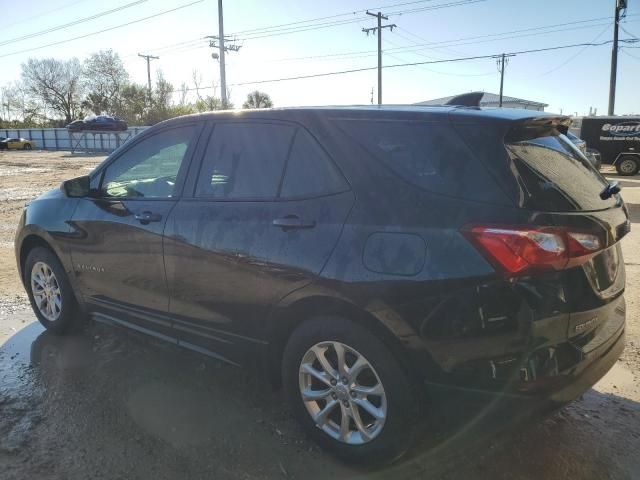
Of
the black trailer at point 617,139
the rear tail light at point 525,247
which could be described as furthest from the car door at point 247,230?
the black trailer at point 617,139

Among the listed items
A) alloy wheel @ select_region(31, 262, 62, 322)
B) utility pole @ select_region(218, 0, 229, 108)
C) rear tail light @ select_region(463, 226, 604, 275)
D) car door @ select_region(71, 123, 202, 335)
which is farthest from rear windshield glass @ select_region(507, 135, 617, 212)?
utility pole @ select_region(218, 0, 229, 108)

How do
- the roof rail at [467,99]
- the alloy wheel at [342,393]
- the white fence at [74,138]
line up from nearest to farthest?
the alloy wheel at [342,393]
the roof rail at [467,99]
the white fence at [74,138]

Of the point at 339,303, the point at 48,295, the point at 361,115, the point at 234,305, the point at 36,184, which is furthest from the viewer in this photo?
the point at 36,184

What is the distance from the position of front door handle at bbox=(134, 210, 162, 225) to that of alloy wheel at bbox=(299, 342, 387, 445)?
138cm

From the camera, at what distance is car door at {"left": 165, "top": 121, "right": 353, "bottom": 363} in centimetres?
261

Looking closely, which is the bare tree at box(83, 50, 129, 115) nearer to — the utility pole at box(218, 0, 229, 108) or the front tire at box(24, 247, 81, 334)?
the utility pole at box(218, 0, 229, 108)

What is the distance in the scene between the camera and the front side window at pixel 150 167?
11.3ft

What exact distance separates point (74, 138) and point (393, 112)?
54881 mm

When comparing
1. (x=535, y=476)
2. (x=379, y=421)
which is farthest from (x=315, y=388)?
(x=535, y=476)

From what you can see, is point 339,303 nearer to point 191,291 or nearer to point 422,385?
point 422,385

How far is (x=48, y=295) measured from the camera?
442 cm

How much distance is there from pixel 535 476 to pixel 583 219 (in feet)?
4.19

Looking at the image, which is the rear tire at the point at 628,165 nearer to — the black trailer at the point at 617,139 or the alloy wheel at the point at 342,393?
the black trailer at the point at 617,139

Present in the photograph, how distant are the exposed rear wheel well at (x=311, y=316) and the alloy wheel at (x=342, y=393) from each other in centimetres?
15
